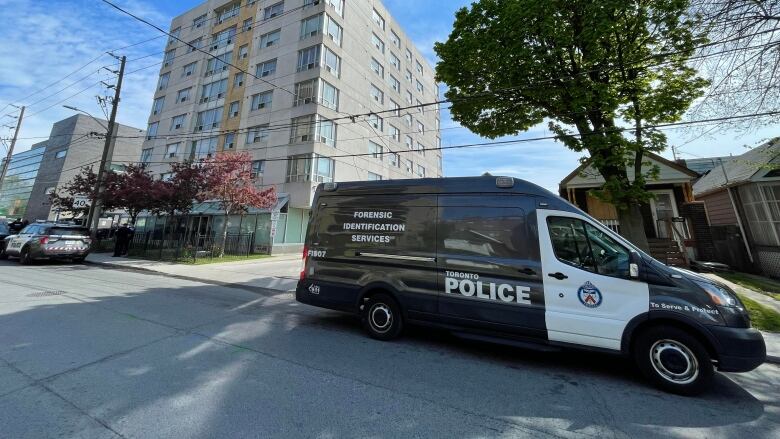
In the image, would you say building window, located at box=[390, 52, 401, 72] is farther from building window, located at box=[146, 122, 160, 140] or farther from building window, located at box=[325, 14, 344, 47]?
building window, located at box=[146, 122, 160, 140]

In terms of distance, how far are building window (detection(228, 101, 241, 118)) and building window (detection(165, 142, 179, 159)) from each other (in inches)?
323

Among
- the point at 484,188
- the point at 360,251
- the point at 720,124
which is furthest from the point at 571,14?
the point at 360,251

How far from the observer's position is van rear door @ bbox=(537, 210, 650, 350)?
397 cm

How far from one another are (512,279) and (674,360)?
78.9 inches

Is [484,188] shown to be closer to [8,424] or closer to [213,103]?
[8,424]

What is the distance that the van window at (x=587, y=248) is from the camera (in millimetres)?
4082

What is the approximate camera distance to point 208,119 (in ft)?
104

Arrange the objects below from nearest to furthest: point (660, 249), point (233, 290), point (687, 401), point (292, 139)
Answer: point (687, 401) → point (233, 290) → point (660, 249) → point (292, 139)

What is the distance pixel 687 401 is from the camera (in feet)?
11.6

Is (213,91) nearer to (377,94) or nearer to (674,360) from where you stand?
(377,94)

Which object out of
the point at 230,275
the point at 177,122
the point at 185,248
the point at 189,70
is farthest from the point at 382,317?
the point at 189,70

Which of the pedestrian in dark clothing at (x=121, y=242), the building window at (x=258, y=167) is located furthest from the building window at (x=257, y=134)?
the pedestrian in dark clothing at (x=121, y=242)

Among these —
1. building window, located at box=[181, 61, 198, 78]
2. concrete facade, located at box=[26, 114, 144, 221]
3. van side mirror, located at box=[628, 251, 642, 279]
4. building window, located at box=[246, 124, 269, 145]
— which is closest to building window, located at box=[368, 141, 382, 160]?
building window, located at box=[246, 124, 269, 145]

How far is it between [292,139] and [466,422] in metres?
25.5
